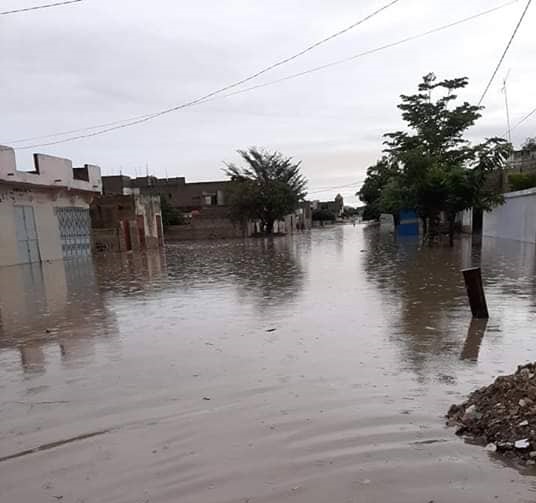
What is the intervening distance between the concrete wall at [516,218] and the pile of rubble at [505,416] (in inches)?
873

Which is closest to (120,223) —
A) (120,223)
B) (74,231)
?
(120,223)

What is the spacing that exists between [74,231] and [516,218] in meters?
24.0

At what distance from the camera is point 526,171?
34406mm

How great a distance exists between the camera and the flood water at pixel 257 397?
3293 millimetres

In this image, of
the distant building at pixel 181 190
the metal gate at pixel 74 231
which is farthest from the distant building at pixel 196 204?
the metal gate at pixel 74 231

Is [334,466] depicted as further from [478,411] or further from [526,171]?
[526,171]

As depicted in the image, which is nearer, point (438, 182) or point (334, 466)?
point (334, 466)

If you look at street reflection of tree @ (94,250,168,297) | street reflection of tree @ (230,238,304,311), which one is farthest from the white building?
street reflection of tree @ (230,238,304,311)

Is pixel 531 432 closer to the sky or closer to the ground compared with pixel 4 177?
closer to the ground

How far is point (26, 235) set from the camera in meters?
24.2

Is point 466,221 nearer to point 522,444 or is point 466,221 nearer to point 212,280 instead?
point 212,280

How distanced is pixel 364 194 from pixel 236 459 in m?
67.2

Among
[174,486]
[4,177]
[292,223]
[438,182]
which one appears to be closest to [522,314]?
[174,486]

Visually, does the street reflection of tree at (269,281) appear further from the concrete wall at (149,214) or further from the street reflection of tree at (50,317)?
the concrete wall at (149,214)
